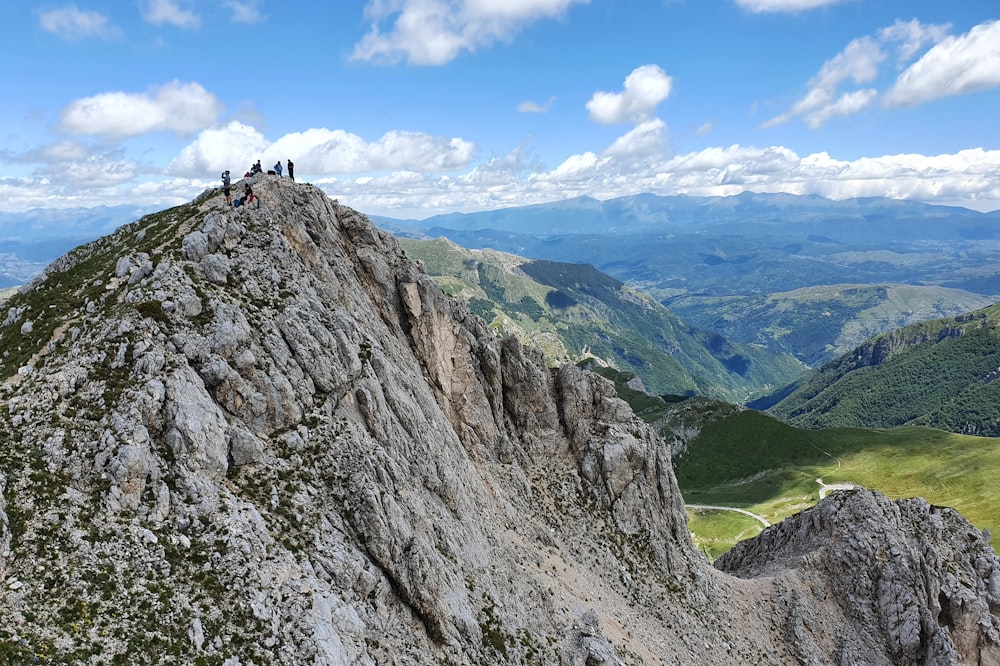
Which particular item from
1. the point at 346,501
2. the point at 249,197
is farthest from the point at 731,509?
the point at 249,197

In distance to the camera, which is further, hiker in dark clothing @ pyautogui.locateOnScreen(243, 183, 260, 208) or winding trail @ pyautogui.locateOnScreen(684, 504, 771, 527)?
winding trail @ pyautogui.locateOnScreen(684, 504, 771, 527)

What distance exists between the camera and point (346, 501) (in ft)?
130

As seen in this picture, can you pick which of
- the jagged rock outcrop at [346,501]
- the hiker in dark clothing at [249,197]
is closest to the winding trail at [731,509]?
the jagged rock outcrop at [346,501]

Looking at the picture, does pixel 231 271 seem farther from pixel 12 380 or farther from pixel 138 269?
pixel 12 380

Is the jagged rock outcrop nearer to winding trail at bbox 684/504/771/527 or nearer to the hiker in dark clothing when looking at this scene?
the hiker in dark clothing

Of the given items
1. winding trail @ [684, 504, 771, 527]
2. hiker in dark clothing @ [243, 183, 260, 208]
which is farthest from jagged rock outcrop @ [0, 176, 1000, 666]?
winding trail @ [684, 504, 771, 527]

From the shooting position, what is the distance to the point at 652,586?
64.3 metres

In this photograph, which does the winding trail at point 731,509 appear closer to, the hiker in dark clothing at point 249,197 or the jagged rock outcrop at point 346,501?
the jagged rock outcrop at point 346,501

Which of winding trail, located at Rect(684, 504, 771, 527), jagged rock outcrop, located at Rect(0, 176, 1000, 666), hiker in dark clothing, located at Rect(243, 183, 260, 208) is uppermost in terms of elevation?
hiker in dark clothing, located at Rect(243, 183, 260, 208)

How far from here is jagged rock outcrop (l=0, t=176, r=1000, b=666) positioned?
29.3m

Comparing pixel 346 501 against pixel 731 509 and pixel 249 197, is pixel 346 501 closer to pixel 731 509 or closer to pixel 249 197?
pixel 249 197

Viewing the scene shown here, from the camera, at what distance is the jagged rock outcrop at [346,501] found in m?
29.3

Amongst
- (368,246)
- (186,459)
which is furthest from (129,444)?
(368,246)

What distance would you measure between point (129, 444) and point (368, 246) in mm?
36378
